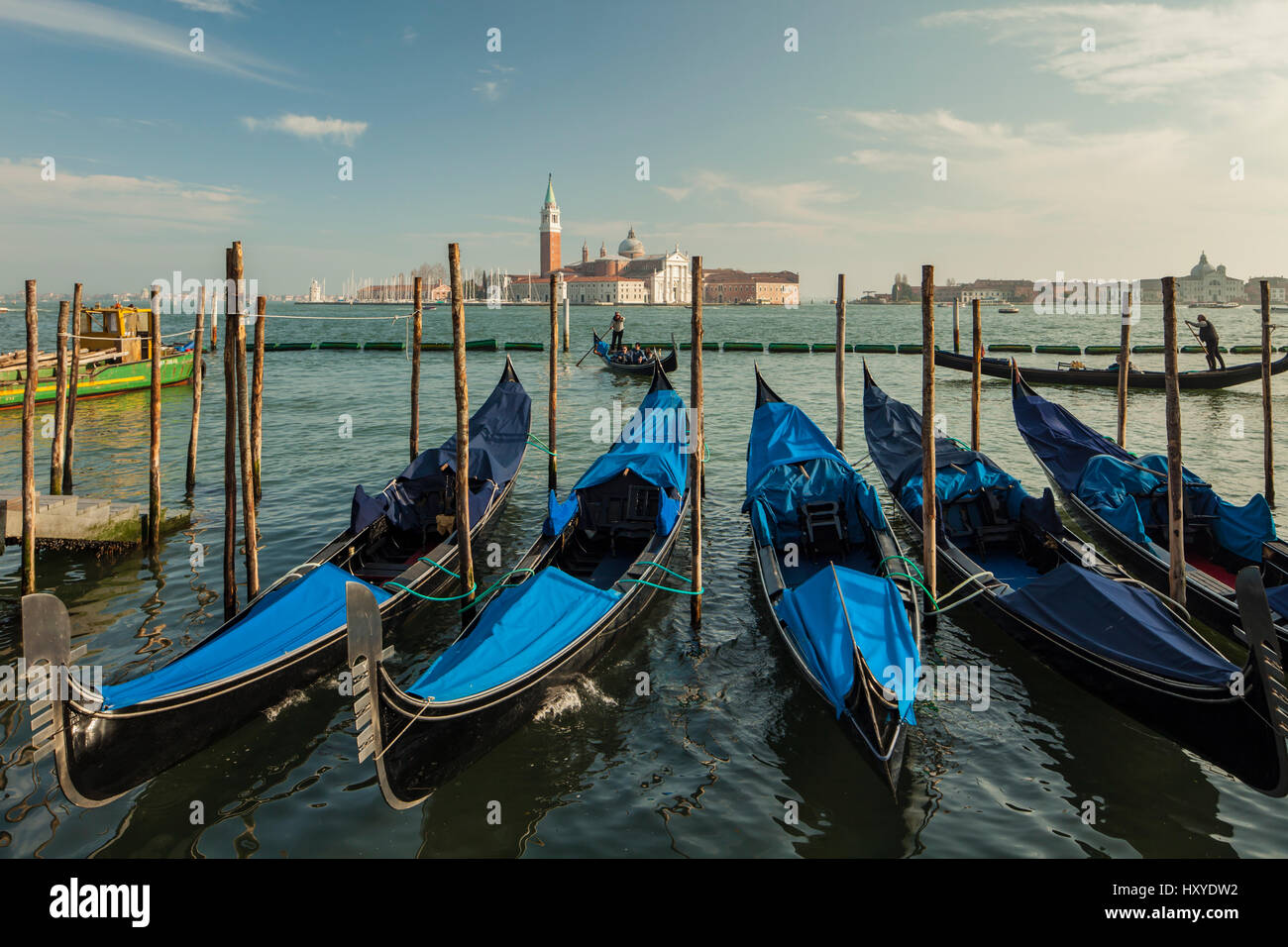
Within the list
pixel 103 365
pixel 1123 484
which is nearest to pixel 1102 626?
pixel 1123 484

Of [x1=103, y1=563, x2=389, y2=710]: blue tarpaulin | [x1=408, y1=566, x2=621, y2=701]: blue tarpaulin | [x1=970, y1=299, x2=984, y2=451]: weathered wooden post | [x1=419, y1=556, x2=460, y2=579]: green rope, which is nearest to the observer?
[x1=103, y1=563, x2=389, y2=710]: blue tarpaulin

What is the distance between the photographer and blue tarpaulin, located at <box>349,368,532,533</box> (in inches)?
319

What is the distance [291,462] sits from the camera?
45.6ft

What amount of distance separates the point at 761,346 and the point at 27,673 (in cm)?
3711

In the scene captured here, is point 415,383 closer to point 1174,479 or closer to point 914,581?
point 914,581

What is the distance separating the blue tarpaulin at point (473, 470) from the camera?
810 cm

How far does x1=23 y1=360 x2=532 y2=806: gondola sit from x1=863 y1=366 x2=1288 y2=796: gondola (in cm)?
455

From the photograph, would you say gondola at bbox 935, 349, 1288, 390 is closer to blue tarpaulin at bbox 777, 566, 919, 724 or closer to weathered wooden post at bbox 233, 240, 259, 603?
blue tarpaulin at bbox 777, 566, 919, 724

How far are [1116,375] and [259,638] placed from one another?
23591 mm

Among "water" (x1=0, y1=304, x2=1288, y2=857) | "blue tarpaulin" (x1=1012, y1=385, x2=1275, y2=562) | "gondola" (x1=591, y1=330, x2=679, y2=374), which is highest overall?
"gondola" (x1=591, y1=330, x2=679, y2=374)

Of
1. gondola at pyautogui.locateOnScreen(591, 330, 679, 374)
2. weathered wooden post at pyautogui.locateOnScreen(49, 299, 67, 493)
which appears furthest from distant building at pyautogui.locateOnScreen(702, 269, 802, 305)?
weathered wooden post at pyautogui.locateOnScreen(49, 299, 67, 493)

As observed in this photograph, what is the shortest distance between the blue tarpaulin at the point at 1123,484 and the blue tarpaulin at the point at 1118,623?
7.30ft

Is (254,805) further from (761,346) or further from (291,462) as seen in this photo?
(761,346)
